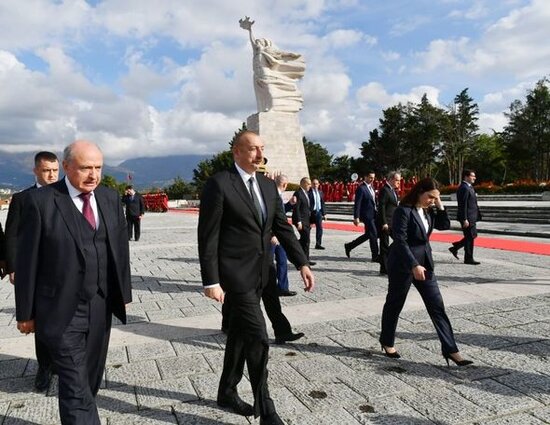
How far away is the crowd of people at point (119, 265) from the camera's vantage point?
233 cm

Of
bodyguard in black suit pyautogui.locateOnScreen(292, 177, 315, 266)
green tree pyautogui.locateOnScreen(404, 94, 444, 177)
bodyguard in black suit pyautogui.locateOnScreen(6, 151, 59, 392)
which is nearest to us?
bodyguard in black suit pyautogui.locateOnScreen(6, 151, 59, 392)

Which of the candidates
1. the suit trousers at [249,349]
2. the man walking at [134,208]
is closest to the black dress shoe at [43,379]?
the suit trousers at [249,349]

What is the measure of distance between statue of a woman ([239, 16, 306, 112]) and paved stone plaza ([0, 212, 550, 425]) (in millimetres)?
28504

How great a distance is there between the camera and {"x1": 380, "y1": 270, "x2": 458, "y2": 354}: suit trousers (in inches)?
142

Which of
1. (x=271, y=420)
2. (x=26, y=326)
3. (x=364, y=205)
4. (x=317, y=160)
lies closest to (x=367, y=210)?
(x=364, y=205)

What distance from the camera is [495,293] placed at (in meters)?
6.03

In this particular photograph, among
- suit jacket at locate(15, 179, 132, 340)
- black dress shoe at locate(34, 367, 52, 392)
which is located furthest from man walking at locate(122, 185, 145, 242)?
suit jacket at locate(15, 179, 132, 340)

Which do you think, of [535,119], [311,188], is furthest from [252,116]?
[535,119]

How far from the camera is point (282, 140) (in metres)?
33.4

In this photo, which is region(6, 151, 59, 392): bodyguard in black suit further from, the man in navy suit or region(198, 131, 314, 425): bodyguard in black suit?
the man in navy suit

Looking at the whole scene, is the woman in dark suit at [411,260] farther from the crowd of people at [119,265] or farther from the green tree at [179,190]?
the green tree at [179,190]

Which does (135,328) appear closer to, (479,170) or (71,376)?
(71,376)

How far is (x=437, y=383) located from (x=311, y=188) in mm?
7735

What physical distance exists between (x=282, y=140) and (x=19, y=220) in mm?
30967
